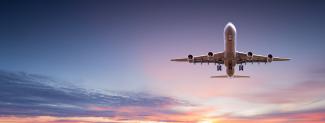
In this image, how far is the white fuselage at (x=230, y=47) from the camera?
104812 mm

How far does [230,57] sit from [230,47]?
17.5 ft

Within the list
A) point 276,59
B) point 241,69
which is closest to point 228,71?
point 241,69

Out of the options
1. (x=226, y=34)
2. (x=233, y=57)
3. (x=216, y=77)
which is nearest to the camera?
(x=226, y=34)

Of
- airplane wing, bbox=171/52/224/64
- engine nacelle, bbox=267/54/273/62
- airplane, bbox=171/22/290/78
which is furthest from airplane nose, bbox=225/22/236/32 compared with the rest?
engine nacelle, bbox=267/54/273/62

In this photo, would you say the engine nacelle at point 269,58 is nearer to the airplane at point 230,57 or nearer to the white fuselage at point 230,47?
the airplane at point 230,57

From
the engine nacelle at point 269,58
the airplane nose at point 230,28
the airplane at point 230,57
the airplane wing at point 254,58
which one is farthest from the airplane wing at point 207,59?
the airplane nose at point 230,28

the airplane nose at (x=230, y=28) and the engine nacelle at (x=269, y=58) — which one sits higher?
the airplane nose at (x=230, y=28)

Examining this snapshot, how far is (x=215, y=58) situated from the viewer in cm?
11850

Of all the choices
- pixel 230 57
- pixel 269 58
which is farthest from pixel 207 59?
pixel 269 58

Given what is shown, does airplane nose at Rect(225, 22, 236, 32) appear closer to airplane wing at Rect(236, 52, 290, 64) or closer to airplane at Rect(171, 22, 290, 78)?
airplane at Rect(171, 22, 290, 78)

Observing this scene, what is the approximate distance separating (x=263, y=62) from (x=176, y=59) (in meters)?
20.8

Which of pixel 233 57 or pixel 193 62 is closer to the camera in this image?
pixel 233 57

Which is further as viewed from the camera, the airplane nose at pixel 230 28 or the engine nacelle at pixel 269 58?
the engine nacelle at pixel 269 58

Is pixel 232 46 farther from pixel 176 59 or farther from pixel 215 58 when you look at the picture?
pixel 176 59
